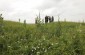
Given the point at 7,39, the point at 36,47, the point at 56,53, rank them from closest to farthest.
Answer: the point at 56,53 < the point at 36,47 < the point at 7,39

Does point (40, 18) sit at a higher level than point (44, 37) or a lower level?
higher

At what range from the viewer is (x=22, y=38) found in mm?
15141

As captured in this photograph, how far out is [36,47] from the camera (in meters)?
13.4

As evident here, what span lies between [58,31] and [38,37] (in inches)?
59.8

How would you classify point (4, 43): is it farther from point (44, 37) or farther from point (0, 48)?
point (44, 37)

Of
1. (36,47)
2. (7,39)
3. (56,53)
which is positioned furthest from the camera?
(7,39)

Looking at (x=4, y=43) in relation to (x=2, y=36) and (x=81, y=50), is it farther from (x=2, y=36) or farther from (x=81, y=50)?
(x=81, y=50)

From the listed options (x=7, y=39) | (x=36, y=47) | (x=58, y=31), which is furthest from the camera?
(x=58, y=31)

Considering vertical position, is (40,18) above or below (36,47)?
above

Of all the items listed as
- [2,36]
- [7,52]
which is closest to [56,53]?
[7,52]

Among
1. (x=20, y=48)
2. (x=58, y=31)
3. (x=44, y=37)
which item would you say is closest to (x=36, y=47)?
(x=20, y=48)

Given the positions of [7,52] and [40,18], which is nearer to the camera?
[7,52]

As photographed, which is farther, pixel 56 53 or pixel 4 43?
pixel 4 43

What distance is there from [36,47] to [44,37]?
1.78 metres
